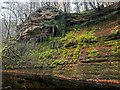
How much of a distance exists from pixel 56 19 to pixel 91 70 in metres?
4.65

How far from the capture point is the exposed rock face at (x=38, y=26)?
1009 cm

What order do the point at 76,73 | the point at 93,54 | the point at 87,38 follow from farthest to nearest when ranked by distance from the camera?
the point at 87,38 < the point at 93,54 < the point at 76,73

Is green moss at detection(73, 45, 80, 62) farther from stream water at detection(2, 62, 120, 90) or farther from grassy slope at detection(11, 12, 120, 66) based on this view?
stream water at detection(2, 62, 120, 90)

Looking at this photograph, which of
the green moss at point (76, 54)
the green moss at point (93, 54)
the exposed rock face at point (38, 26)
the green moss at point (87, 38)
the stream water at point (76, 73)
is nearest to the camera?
the stream water at point (76, 73)

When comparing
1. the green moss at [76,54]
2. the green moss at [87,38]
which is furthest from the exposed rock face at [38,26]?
the green moss at [76,54]

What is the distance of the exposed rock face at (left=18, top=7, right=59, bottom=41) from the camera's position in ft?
33.1

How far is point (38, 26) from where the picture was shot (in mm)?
10391

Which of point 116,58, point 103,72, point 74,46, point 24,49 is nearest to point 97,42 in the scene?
point 74,46

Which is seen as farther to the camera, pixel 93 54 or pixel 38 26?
pixel 38 26

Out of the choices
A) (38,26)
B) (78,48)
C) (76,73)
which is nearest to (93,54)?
(78,48)

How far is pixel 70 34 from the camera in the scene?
9320mm

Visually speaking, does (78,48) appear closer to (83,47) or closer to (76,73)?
(83,47)

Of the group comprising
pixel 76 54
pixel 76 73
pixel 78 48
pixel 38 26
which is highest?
pixel 38 26

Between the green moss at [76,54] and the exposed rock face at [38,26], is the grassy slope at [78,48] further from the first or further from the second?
the exposed rock face at [38,26]
